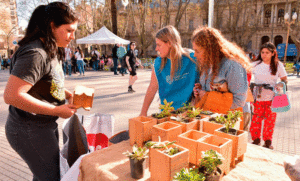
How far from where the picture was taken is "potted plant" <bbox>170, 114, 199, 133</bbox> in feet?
4.67

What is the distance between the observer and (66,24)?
1500 millimetres

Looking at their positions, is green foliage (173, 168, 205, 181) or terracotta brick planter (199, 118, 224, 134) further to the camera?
terracotta brick planter (199, 118, 224, 134)

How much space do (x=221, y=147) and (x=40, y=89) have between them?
1.18 m

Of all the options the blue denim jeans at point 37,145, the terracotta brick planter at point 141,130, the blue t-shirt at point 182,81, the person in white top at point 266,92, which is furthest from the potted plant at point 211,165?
the person in white top at point 266,92

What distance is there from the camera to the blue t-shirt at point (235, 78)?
80.1 inches

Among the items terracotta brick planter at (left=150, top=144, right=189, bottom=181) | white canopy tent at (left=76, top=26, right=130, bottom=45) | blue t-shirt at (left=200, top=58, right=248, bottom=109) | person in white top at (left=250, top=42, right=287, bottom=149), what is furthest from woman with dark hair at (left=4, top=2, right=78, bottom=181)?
white canopy tent at (left=76, top=26, right=130, bottom=45)

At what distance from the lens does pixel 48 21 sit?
1.47m

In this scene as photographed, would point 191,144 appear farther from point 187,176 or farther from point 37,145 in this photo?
point 37,145

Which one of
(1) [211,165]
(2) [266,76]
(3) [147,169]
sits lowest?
(3) [147,169]

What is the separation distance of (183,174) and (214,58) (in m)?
1.42

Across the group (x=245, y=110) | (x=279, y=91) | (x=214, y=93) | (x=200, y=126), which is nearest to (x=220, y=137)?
(x=200, y=126)

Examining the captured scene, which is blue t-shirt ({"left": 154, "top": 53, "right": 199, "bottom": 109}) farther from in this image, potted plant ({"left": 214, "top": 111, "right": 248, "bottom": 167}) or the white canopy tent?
the white canopy tent

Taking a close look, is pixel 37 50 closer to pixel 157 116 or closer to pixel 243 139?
pixel 157 116

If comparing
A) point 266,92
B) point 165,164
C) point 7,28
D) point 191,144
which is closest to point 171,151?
point 165,164
